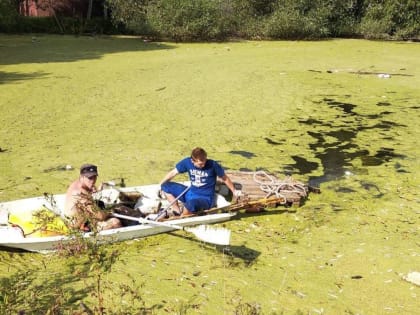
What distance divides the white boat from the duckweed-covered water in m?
0.14

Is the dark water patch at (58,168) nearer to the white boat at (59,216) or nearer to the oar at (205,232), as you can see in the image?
the white boat at (59,216)

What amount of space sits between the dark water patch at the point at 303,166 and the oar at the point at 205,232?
2.45m

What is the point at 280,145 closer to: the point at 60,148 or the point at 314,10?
the point at 60,148

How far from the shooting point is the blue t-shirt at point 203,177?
18.3 ft

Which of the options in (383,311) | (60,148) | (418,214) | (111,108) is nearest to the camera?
(383,311)

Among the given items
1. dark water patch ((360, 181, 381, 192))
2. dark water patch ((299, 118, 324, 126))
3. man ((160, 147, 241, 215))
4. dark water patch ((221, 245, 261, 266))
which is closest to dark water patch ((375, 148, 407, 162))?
dark water patch ((360, 181, 381, 192))

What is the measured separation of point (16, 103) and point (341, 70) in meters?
9.58

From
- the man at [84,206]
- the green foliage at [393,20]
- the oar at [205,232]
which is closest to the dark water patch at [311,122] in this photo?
the oar at [205,232]

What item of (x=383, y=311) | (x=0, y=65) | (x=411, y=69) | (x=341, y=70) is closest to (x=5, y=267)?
(x=383, y=311)

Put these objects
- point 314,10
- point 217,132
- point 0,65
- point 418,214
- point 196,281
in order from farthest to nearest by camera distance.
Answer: point 314,10 → point 0,65 → point 217,132 → point 418,214 → point 196,281

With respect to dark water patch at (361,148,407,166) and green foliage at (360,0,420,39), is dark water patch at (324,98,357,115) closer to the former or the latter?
dark water patch at (361,148,407,166)

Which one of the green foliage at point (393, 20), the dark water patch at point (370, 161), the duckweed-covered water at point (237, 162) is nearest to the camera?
the duckweed-covered water at point (237, 162)

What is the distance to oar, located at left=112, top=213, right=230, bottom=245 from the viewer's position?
4812 mm

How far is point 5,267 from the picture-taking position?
14.9ft
